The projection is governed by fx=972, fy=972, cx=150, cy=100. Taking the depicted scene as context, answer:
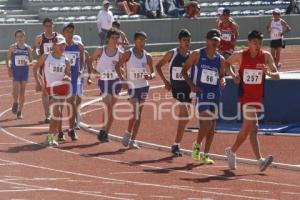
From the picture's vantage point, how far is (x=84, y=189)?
12086 millimetres

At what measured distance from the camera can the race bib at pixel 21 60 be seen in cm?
2022

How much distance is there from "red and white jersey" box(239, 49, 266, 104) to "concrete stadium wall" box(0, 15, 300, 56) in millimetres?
21024

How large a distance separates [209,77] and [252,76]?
2.58 ft

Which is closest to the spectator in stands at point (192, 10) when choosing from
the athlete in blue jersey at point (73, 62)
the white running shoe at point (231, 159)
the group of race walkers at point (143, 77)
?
the group of race walkers at point (143, 77)

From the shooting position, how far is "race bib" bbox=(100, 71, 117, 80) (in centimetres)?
1659

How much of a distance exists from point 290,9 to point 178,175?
28.7 meters

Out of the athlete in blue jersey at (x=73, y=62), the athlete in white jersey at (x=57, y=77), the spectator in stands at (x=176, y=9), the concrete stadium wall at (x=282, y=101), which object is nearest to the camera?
the athlete in white jersey at (x=57, y=77)

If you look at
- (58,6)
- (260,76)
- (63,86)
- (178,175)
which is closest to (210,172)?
(178,175)

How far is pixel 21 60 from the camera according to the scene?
20.2 meters

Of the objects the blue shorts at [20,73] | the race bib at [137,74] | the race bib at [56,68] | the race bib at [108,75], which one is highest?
Answer: the race bib at [56,68]

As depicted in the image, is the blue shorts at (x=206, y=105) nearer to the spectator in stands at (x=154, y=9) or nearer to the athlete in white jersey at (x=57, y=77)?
the athlete in white jersey at (x=57, y=77)

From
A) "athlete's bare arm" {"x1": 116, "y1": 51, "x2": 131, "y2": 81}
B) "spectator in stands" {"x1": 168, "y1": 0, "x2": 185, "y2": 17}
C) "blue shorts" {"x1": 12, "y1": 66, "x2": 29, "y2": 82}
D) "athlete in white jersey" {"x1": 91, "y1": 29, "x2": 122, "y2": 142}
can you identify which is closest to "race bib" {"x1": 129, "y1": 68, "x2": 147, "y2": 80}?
"athlete's bare arm" {"x1": 116, "y1": 51, "x2": 131, "y2": 81}

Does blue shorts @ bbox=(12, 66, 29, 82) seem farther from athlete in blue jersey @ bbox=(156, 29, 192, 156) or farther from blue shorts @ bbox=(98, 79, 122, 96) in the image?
athlete in blue jersey @ bbox=(156, 29, 192, 156)

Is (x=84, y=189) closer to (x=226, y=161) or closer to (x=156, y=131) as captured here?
(x=226, y=161)
